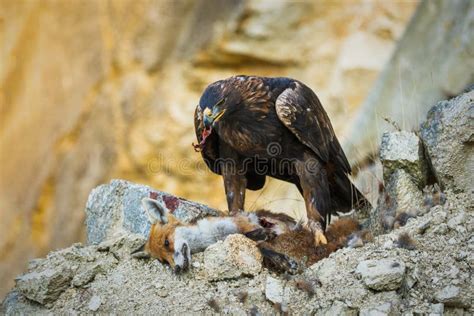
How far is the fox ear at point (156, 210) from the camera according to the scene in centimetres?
Result: 666

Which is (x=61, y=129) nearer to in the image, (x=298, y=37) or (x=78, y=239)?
(x=78, y=239)

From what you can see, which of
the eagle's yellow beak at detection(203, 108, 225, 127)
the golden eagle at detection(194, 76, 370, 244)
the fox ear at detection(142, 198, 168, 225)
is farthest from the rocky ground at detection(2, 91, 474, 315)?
the eagle's yellow beak at detection(203, 108, 225, 127)

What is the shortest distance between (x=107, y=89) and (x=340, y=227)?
1039cm

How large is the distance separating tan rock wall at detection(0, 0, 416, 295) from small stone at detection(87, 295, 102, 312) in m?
8.48

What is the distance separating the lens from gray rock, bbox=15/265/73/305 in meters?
6.27

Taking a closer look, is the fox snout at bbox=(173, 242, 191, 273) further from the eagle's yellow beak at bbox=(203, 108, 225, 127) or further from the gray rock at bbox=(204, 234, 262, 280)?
the eagle's yellow beak at bbox=(203, 108, 225, 127)

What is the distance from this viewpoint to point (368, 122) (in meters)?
12.7

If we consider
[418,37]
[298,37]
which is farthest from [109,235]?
[298,37]

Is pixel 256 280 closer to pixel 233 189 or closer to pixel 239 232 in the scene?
pixel 239 232

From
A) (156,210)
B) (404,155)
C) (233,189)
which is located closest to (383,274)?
(404,155)

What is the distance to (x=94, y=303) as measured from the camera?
240 inches

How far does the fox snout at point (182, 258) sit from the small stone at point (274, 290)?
658mm

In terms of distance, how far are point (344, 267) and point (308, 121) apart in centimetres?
182

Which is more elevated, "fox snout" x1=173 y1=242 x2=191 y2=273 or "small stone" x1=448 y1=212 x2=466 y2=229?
"fox snout" x1=173 y1=242 x2=191 y2=273
